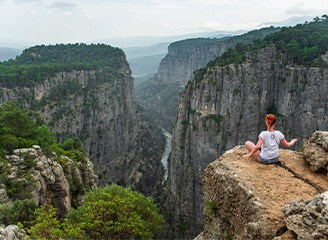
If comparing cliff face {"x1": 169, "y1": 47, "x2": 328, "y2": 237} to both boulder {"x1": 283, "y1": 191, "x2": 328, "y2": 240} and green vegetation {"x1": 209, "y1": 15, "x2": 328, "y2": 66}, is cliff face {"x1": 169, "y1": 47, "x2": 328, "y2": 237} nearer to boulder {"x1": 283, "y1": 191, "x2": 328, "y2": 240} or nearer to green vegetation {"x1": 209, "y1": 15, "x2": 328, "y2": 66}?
green vegetation {"x1": 209, "y1": 15, "x2": 328, "y2": 66}

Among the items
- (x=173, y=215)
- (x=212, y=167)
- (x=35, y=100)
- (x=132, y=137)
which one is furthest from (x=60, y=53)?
(x=212, y=167)

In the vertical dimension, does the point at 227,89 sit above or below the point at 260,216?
below

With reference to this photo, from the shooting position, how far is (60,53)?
166125 millimetres

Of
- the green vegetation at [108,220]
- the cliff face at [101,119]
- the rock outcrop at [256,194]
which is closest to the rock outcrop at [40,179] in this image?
the green vegetation at [108,220]

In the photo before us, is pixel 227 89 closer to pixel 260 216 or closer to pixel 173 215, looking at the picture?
pixel 173 215

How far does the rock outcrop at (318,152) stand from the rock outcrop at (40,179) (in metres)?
27.1

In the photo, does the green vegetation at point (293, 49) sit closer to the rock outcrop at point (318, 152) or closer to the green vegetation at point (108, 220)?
the green vegetation at point (108, 220)

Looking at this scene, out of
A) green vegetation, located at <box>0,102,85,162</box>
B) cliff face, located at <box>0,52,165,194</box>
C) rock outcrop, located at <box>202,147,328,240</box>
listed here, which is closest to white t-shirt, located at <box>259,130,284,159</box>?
rock outcrop, located at <box>202,147,328,240</box>

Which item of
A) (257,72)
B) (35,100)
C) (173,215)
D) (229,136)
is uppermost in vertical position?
(257,72)

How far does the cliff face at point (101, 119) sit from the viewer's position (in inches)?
4210

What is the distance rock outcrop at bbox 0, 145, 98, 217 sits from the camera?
33906 millimetres

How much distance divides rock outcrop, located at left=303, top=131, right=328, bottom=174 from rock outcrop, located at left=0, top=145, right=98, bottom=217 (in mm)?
27132

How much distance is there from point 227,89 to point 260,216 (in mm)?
77581

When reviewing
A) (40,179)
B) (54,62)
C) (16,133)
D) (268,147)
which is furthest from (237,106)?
(54,62)
